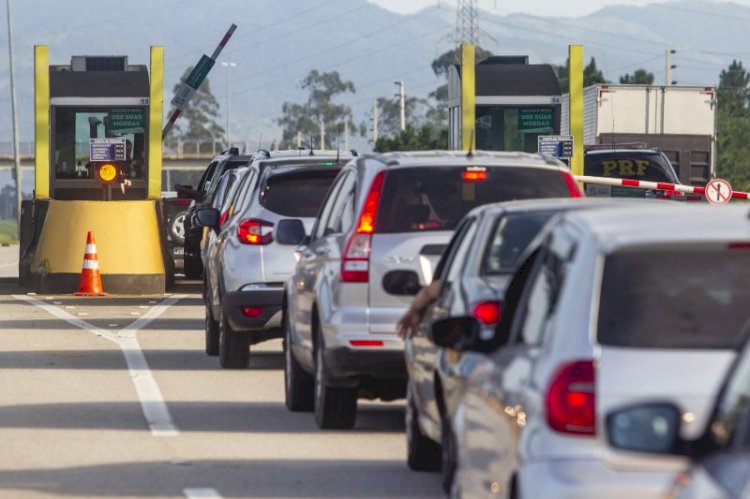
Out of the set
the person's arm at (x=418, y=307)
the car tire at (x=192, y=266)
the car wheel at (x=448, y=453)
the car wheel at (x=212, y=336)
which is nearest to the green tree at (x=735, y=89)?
the car tire at (x=192, y=266)

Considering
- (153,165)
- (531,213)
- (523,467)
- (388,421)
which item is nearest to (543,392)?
(523,467)

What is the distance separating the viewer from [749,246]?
6383 mm

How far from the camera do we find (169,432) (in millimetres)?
12367

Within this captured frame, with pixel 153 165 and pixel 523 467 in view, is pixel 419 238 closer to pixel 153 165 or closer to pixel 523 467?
pixel 523 467

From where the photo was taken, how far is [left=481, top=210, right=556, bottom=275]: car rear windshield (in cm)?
990

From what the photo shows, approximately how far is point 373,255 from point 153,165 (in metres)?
19.8

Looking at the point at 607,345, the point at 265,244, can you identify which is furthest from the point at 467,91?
the point at 607,345

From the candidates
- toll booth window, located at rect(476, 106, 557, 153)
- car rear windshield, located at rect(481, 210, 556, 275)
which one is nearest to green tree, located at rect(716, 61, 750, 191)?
toll booth window, located at rect(476, 106, 557, 153)

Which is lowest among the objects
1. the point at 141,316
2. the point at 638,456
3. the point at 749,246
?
the point at 141,316

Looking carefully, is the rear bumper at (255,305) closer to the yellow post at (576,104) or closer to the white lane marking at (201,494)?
the white lane marking at (201,494)

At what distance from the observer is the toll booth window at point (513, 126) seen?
100 ft

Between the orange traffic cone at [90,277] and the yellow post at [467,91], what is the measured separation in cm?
591

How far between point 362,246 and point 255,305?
13.2ft

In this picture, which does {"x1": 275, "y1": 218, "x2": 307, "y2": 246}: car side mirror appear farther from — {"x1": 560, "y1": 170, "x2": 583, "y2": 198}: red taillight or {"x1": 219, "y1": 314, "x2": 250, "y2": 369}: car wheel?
{"x1": 219, "y1": 314, "x2": 250, "y2": 369}: car wheel
